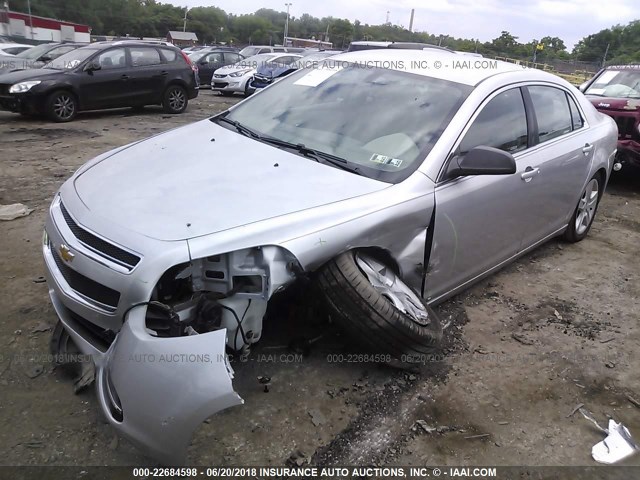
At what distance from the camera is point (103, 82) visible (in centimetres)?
995

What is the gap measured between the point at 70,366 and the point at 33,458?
21.7 inches

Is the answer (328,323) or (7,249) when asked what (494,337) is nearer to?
(328,323)

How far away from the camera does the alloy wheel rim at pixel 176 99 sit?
37.2ft

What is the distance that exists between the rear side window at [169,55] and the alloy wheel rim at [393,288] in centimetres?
1009

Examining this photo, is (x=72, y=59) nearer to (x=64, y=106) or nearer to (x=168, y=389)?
(x=64, y=106)

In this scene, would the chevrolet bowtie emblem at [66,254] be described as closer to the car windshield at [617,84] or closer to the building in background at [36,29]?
the car windshield at [617,84]

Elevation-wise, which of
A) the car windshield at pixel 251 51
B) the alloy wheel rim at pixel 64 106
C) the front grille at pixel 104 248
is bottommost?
the alloy wheel rim at pixel 64 106

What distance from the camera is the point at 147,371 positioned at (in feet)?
6.23

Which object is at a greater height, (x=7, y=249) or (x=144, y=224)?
(x=144, y=224)

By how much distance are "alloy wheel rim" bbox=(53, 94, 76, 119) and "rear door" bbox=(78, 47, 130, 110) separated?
0.24 meters

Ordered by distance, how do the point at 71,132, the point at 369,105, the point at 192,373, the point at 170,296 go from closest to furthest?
the point at 192,373
the point at 170,296
the point at 369,105
the point at 71,132

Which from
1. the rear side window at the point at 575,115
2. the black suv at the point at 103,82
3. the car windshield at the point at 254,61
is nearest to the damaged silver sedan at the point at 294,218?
the rear side window at the point at 575,115

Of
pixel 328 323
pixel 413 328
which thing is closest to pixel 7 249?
pixel 328 323

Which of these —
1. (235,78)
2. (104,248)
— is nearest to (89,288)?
(104,248)
